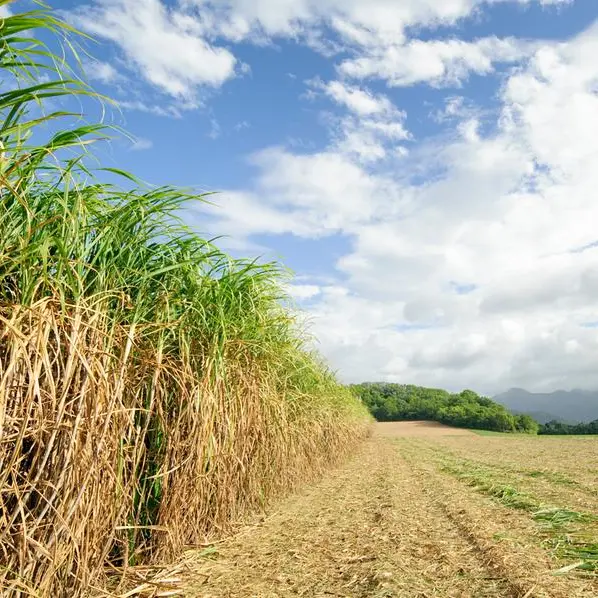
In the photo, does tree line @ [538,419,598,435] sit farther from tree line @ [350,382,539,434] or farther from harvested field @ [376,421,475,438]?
harvested field @ [376,421,475,438]

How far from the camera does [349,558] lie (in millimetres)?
3344

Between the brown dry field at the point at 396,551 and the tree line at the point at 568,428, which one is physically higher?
the brown dry field at the point at 396,551

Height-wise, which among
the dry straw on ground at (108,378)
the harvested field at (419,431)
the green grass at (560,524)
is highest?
the dry straw on ground at (108,378)

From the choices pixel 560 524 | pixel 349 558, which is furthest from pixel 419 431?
pixel 349 558

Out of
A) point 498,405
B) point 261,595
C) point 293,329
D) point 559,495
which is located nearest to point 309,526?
point 261,595

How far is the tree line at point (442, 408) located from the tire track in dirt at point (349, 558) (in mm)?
44626

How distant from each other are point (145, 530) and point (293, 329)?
3719mm

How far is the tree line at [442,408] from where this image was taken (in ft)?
190

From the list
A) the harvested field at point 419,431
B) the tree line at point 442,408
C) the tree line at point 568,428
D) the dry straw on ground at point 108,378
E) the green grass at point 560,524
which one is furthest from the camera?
the tree line at point 442,408

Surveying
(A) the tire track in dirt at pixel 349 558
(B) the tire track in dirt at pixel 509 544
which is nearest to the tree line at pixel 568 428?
(B) the tire track in dirt at pixel 509 544

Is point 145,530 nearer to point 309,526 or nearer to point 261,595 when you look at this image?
point 261,595

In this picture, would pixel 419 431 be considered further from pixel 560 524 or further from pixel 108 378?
pixel 108 378

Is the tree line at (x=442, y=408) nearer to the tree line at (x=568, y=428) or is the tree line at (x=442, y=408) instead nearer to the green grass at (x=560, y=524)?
the tree line at (x=568, y=428)

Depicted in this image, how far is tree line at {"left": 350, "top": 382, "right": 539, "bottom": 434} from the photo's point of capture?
5791 cm
